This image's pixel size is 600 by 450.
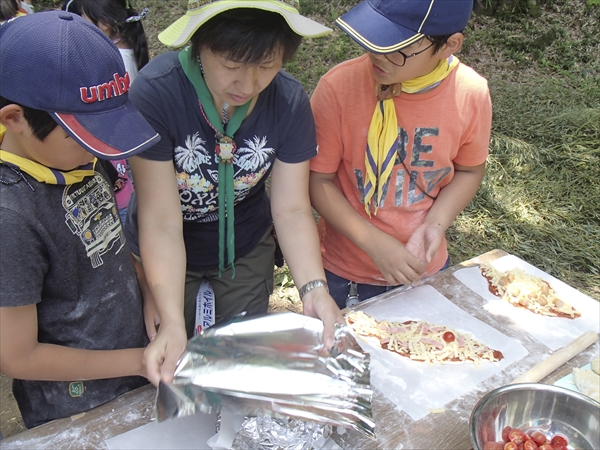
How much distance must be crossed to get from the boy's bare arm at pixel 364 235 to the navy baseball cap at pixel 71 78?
0.93m

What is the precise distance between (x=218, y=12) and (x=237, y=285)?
107 centimetres

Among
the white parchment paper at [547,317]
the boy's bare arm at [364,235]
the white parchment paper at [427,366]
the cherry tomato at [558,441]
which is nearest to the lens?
the cherry tomato at [558,441]

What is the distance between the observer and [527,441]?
136cm

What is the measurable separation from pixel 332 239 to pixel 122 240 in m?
1.00

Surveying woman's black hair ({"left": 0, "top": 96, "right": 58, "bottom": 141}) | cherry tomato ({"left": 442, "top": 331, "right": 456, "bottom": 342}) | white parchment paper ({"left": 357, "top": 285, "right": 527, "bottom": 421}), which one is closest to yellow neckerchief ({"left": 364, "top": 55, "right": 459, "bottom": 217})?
white parchment paper ({"left": 357, "top": 285, "right": 527, "bottom": 421})

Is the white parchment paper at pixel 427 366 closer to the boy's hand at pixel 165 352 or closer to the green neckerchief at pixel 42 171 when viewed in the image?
the boy's hand at pixel 165 352

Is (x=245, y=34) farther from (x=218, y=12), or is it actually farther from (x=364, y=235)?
(x=364, y=235)

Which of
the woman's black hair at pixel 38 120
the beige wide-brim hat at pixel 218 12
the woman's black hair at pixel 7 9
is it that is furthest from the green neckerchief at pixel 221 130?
the woman's black hair at pixel 7 9

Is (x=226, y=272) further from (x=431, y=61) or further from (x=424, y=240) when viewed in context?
(x=431, y=61)

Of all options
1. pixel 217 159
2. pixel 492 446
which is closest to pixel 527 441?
pixel 492 446

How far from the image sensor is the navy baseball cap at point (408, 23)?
5.34 ft

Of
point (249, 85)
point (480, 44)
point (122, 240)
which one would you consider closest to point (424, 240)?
point (249, 85)

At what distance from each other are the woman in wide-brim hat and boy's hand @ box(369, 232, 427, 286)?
0.29m

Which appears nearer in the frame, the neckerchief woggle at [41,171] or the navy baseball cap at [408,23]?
the neckerchief woggle at [41,171]
